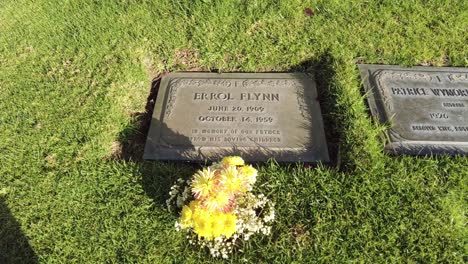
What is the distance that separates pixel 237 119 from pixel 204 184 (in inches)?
35.9

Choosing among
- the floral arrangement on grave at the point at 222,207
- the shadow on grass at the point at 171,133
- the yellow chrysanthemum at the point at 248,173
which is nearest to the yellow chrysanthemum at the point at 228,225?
the floral arrangement on grave at the point at 222,207

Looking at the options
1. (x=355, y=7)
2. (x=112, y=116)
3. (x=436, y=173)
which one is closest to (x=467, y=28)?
(x=355, y=7)

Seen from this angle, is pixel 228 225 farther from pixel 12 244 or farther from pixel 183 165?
pixel 12 244

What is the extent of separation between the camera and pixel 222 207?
74.2 inches

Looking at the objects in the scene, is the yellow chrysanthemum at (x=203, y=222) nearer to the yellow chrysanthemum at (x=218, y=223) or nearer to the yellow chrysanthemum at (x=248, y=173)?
the yellow chrysanthemum at (x=218, y=223)

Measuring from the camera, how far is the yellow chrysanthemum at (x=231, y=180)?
191 cm

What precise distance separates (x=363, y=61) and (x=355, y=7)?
723 millimetres

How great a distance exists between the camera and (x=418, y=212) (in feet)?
7.36

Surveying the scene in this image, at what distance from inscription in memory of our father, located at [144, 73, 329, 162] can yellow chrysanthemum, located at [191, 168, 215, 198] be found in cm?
57

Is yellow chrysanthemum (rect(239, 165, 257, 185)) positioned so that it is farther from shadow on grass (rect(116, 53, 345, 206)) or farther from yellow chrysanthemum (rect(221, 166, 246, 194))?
shadow on grass (rect(116, 53, 345, 206))

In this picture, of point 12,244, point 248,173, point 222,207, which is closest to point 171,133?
point 248,173

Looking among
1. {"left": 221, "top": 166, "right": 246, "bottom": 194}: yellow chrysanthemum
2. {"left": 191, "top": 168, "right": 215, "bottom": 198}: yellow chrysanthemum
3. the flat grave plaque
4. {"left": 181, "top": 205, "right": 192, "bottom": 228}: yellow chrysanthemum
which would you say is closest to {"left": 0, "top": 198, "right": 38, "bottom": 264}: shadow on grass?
{"left": 181, "top": 205, "right": 192, "bottom": 228}: yellow chrysanthemum

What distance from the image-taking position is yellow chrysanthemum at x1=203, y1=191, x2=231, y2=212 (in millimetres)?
1858

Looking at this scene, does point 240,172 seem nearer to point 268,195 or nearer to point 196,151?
point 268,195
